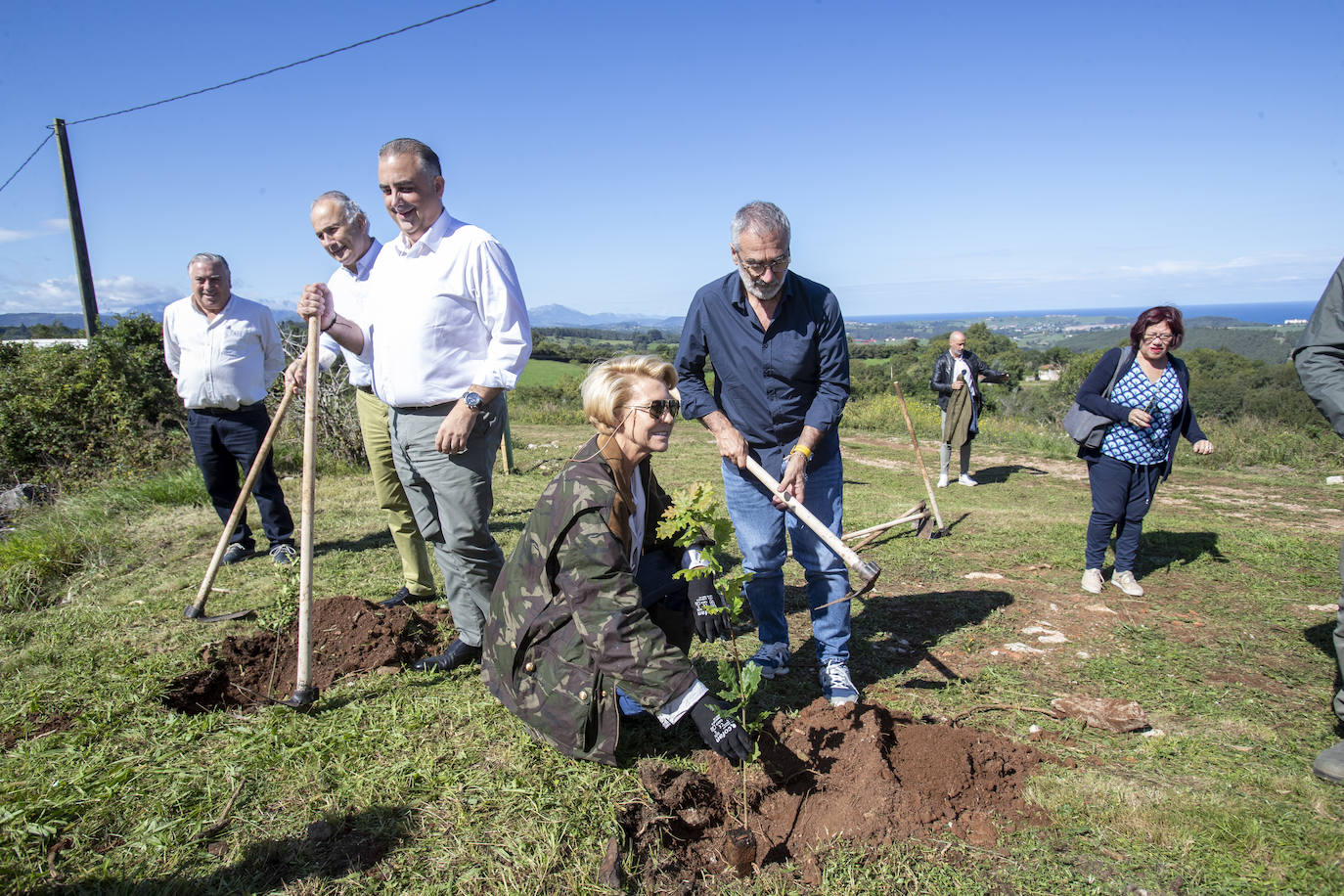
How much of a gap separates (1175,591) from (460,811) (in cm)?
473

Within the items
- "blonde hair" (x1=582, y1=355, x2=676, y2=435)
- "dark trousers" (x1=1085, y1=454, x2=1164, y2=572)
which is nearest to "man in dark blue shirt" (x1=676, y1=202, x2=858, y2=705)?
"blonde hair" (x1=582, y1=355, x2=676, y2=435)

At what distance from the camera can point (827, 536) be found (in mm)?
2652

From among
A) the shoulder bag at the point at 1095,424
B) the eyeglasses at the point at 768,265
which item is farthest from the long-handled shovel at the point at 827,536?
the shoulder bag at the point at 1095,424

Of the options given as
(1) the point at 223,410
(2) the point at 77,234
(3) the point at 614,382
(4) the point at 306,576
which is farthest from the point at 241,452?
(2) the point at 77,234

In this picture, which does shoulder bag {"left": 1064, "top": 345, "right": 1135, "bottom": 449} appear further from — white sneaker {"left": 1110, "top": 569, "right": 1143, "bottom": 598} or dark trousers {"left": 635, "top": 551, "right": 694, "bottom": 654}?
dark trousers {"left": 635, "top": 551, "right": 694, "bottom": 654}

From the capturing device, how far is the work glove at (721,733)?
7.80 ft

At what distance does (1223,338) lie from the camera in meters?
53.7

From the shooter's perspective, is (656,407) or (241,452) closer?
(656,407)

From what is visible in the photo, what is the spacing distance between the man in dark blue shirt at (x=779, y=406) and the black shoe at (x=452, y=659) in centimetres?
149

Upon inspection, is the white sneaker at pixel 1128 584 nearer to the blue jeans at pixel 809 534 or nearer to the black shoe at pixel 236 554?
the blue jeans at pixel 809 534

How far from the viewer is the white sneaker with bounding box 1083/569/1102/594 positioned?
4.72m

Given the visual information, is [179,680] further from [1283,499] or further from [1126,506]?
[1283,499]

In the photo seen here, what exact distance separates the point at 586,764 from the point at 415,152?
8.74 feet

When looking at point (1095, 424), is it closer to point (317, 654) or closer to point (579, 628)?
→ point (579, 628)
